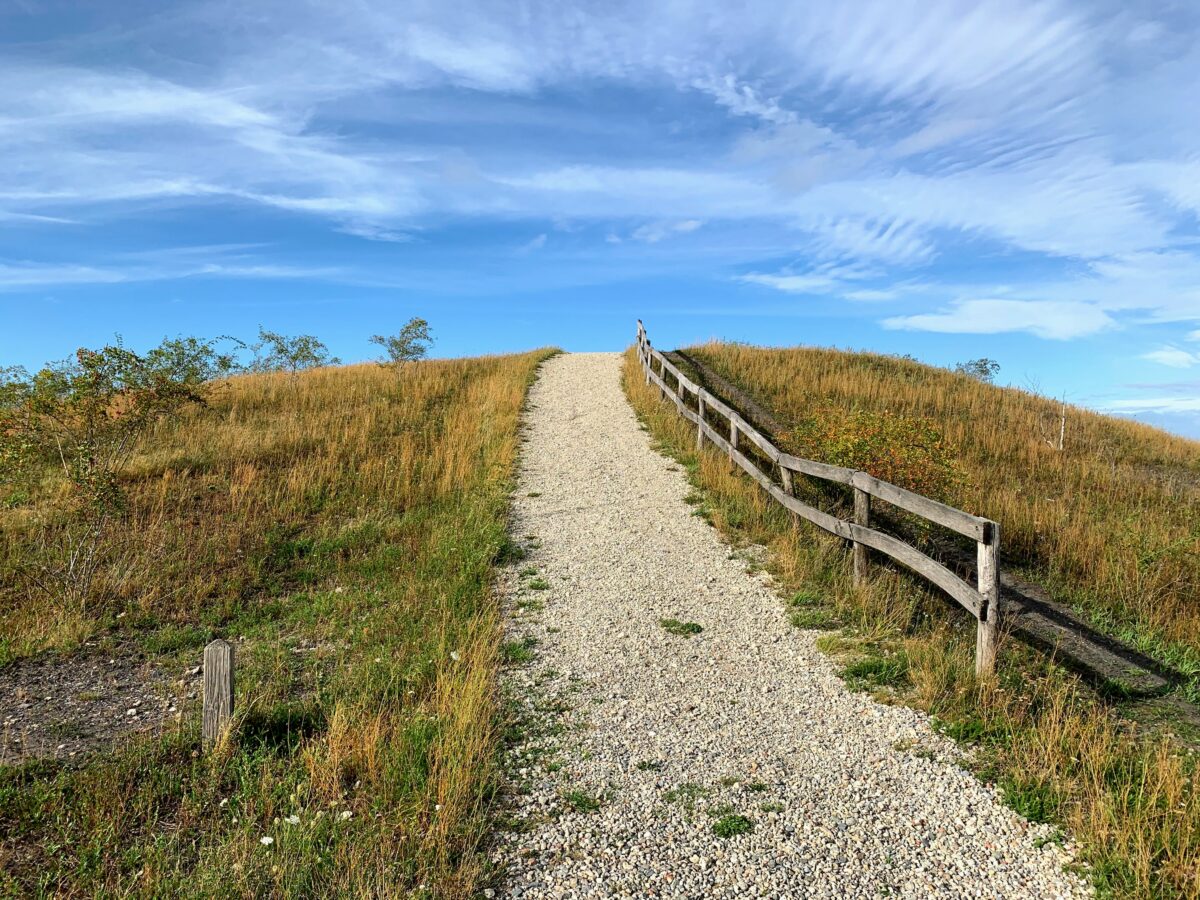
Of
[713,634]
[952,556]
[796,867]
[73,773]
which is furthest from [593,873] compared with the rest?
[952,556]

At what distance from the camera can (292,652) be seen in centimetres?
732

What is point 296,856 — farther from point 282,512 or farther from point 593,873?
point 282,512

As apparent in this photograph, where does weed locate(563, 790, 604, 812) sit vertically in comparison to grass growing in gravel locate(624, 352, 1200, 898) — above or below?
below

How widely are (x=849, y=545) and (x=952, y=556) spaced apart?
6.19ft

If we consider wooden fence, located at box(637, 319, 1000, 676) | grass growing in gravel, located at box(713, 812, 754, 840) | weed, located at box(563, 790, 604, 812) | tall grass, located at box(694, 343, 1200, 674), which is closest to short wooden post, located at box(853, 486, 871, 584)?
wooden fence, located at box(637, 319, 1000, 676)

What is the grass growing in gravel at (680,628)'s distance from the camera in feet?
23.8

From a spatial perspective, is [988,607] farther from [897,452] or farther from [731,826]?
[897,452]

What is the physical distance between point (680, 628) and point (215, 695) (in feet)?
14.6

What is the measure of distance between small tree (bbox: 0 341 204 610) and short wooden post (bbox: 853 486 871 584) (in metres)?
9.66

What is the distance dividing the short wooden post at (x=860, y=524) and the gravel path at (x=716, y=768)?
105cm

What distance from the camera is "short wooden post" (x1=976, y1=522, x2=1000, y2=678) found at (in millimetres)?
5691

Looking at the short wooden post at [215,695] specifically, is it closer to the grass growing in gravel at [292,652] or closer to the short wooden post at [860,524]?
the grass growing in gravel at [292,652]

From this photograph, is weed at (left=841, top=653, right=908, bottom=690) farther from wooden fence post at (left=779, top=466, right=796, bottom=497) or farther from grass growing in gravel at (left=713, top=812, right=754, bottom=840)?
wooden fence post at (left=779, top=466, right=796, bottom=497)

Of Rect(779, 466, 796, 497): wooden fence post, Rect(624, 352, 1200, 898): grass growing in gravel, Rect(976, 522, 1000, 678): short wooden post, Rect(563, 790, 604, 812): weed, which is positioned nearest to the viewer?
Rect(624, 352, 1200, 898): grass growing in gravel
